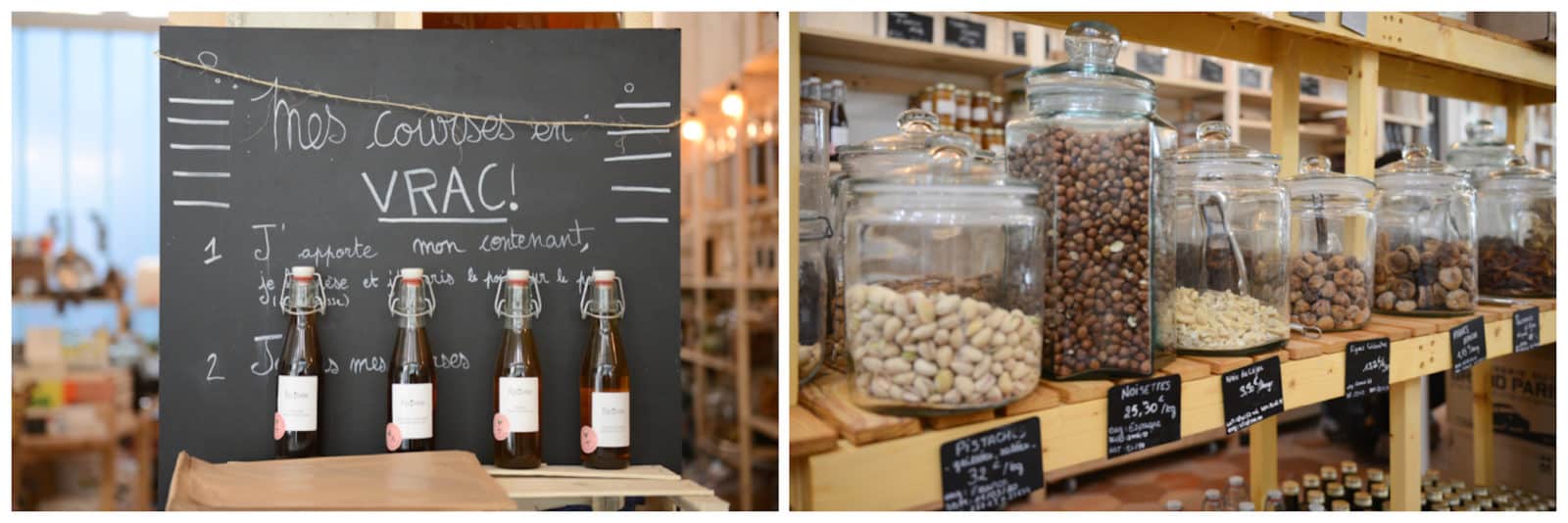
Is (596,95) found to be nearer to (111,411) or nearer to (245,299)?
(245,299)

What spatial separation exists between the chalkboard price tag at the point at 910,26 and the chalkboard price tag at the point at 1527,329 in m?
1.46

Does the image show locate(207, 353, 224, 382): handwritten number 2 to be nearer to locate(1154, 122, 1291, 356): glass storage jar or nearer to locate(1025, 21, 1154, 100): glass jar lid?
locate(1025, 21, 1154, 100): glass jar lid

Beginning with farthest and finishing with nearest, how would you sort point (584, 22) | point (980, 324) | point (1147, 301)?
1. point (584, 22)
2. point (1147, 301)
3. point (980, 324)

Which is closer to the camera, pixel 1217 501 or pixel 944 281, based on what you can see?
pixel 944 281

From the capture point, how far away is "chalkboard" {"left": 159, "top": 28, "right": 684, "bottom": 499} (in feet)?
4.03

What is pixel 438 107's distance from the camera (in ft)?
4.21

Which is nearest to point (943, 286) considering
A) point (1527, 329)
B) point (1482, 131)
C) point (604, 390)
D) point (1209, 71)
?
point (604, 390)

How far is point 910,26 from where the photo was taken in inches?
101

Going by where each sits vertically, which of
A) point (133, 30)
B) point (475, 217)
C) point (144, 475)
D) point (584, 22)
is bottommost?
point (144, 475)

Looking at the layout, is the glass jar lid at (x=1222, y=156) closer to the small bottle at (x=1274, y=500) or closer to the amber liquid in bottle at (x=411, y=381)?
the small bottle at (x=1274, y=500)

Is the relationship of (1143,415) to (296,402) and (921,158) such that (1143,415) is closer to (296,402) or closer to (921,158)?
(921,158)

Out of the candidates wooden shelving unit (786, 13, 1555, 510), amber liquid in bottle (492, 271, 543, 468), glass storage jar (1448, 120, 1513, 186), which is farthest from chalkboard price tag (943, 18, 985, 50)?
amber liquid in bottle (492, 271, 543, 468)

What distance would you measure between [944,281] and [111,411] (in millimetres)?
3064

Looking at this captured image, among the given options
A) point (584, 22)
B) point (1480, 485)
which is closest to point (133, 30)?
point (584, 22)
